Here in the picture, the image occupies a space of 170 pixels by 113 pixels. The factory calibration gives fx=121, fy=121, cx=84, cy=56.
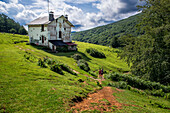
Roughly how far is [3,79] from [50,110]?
629cm

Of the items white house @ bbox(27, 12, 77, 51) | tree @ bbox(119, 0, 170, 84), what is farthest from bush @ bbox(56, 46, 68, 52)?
tree @ bbox(119, 0, 170, 84)

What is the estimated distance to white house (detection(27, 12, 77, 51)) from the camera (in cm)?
4559

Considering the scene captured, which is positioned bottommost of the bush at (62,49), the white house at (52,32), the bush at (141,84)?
the bush at (141,84)

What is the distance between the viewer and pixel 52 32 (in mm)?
46656

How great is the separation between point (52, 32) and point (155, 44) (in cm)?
3588

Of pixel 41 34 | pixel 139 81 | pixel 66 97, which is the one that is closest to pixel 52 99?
pixel 66 97

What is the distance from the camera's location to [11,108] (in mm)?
7895

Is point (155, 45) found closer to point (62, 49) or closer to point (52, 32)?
point (62, 49)

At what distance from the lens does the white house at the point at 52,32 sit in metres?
45.6

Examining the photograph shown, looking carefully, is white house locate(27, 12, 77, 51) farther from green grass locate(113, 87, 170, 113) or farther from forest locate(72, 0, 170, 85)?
green grass locate(113, 87, 170, 113)

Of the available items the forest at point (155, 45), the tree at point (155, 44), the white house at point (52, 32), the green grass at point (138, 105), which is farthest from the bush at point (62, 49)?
the green grass at point (138, 105)

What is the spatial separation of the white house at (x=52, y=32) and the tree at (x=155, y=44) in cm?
2919

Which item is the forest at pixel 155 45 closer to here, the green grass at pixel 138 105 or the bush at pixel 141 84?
the bush at pixel 141 84

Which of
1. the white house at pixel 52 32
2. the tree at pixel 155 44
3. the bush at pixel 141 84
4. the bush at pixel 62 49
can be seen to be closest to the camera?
the bush at pixel 141 84
